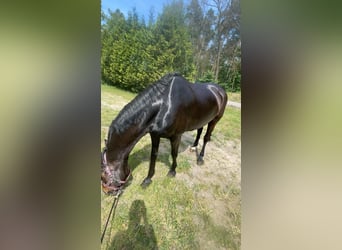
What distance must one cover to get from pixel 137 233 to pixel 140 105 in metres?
0.54

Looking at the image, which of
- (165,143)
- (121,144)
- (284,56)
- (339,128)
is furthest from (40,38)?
(339,128)

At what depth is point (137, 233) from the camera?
3.92ft

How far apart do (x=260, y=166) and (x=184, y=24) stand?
717mm

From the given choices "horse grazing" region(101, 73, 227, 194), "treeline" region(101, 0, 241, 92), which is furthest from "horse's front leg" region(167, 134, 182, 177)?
"treeline" region(101, 0, 241, 92)

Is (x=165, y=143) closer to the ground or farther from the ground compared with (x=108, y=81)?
closer to the ground

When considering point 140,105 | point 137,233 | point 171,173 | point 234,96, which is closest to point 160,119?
point 140,105

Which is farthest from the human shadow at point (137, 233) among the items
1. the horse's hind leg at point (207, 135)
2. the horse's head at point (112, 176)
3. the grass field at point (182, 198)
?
the horse's hind leg at point (207, 135)

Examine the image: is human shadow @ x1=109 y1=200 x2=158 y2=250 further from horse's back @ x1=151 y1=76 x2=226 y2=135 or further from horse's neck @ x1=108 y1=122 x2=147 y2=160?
horse's back @ x1=151 y1=76 x2=226 y2=135

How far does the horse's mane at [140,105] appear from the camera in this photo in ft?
3.92

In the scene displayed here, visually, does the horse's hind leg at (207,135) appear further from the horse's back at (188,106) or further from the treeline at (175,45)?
the treeline at (175,45)

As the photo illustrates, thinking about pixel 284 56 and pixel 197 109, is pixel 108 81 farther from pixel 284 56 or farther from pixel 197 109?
pixel 284 56

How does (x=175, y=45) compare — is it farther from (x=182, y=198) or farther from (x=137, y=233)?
(x=137, y=233)

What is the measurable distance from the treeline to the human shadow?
20.2 inches

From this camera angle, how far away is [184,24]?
4.07 feet
